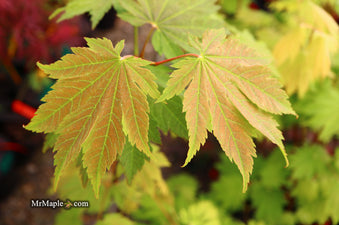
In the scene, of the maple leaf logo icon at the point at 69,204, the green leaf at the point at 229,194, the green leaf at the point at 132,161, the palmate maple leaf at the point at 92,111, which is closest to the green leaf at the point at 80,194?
the maple leaf logo icon at the point at 69,204

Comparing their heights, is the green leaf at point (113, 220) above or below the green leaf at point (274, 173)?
above

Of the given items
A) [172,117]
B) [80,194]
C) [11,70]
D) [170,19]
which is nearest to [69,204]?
[80,194]

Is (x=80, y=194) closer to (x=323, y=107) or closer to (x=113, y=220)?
(x=113, y=220)

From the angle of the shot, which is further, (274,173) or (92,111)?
(274,173)

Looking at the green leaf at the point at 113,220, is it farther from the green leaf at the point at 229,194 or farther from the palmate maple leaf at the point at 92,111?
the green leaf at the point at 229,194

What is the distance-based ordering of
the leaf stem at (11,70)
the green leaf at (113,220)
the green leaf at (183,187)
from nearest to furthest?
the green leaf at (113,220) → the green leaf at (183,187) → the leaf stem at (11,70)

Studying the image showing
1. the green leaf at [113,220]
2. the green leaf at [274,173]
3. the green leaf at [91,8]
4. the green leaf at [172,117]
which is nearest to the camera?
Result: the green leaf at [172,117]
